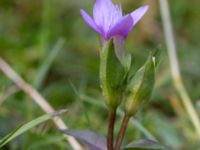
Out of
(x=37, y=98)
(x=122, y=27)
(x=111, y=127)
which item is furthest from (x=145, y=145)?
(x=37, y=98)

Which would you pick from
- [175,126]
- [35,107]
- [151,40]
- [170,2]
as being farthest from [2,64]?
[170,2]

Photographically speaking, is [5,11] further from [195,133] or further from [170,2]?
[195,133]

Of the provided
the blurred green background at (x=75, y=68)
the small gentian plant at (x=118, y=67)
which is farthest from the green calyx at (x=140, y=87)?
the blurred green background at (x=75, y=68)

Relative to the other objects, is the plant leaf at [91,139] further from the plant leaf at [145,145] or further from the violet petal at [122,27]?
the violet petal at [122,27]

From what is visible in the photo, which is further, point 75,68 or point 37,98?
point 75,68

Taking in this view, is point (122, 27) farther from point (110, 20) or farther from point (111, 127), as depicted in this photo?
point (111, 127)

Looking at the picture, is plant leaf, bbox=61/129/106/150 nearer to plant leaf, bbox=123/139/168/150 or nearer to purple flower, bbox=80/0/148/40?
plant leaf, bbox=123/139/168/150

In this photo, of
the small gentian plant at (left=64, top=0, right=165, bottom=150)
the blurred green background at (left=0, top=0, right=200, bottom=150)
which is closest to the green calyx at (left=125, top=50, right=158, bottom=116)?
the small gentian plant at (left=64, top=0, right=165, bottom=150)
